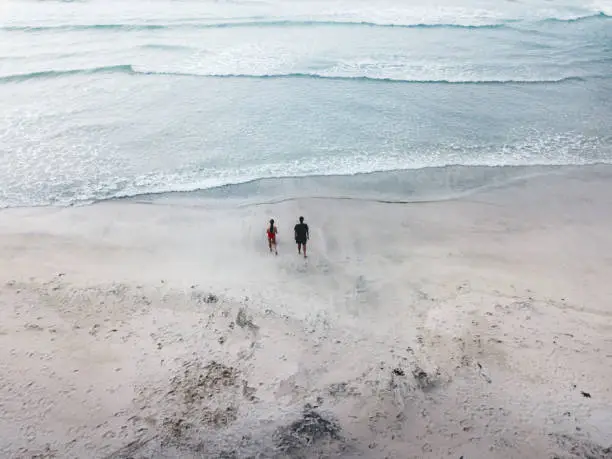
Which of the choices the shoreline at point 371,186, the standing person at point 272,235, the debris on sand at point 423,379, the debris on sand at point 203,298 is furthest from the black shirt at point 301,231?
the debris on sand at point 423,379

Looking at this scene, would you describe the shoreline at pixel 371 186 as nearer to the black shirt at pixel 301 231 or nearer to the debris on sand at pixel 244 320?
the black shirt at pixel 301 231

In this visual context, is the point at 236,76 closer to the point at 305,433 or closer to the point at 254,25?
the point at 254,25

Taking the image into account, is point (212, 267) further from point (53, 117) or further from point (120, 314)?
point (53, 117)

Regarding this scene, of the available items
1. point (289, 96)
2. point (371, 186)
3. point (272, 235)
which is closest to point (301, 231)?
point (272, 235)

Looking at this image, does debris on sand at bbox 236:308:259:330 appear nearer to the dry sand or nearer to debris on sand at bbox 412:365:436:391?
the dry sand

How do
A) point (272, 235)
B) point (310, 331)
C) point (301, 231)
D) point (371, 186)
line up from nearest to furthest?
1. point (310, 331)
2. point (301, 231)
3. point (272, 235)
4. point (371, 186)

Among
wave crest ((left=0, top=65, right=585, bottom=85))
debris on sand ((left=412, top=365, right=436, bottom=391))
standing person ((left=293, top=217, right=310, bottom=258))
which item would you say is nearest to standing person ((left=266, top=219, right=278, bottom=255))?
standing person ((left=293, top=217, right=310, bottom=258))

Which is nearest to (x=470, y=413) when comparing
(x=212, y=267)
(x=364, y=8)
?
(x=212, y=267)
